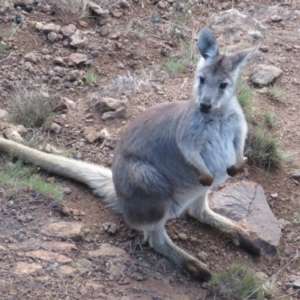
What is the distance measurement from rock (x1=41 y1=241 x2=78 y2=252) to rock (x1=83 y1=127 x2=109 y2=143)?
1.28 m

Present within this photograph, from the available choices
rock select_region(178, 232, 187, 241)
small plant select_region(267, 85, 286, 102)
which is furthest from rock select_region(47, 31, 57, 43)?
rock select_region(178, 232, 187, 241)

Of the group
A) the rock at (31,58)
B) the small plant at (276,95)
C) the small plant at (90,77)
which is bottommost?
the small plant at (90,77)

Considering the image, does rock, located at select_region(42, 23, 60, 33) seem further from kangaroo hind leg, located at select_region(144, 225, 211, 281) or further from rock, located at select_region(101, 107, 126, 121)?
kangaroo hind leg, located at select_region(144, 225, 211, 281)

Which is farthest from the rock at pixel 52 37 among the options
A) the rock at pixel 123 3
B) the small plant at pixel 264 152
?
the small plant at pixel 264 152

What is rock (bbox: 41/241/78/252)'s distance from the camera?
Result: 438cm

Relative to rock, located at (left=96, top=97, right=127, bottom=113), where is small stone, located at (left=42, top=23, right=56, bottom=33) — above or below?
above

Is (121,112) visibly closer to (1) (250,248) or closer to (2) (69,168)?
(2) (69,168)

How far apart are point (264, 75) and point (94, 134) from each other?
5.72 feet

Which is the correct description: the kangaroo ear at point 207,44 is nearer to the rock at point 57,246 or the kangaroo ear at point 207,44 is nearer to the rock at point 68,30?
the rock at point 57,246

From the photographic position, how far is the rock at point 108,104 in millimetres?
5840

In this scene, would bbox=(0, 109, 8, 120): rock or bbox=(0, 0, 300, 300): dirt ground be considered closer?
bbox=(0, 0, 300, 300): dirt ground

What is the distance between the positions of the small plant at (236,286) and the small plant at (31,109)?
78.1 inches

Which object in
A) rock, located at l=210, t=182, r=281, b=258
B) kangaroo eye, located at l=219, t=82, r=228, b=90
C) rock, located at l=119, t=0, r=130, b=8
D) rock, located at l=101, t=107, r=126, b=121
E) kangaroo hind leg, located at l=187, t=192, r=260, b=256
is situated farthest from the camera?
rock, located at l=119, t=0, r=130, b=8

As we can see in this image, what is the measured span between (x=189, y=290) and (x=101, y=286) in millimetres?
620
